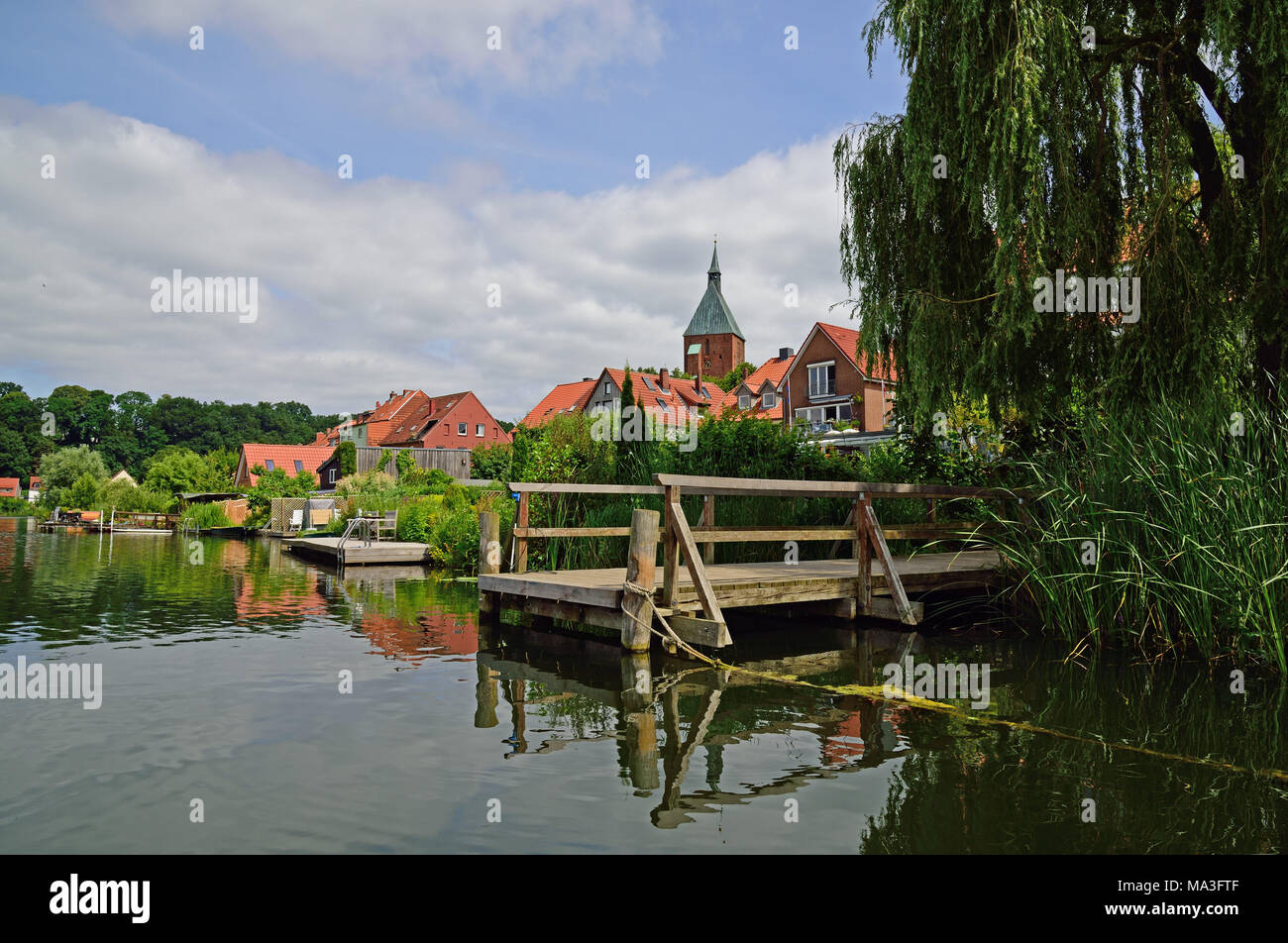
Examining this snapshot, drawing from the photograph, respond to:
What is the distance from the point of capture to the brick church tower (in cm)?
9612

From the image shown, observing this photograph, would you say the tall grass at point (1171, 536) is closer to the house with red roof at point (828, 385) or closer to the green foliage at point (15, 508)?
the house with red roof at point (828, 385)

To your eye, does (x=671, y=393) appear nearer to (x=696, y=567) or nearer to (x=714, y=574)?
(x=714, y=574)

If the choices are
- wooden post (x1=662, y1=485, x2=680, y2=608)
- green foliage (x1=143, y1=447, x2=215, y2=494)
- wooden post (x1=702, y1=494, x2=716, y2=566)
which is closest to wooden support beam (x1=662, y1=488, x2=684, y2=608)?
wooden post (x1=662, y1=485, x2=680, y2=608)

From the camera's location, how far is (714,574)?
9078mm

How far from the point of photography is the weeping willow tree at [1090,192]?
26.4ft

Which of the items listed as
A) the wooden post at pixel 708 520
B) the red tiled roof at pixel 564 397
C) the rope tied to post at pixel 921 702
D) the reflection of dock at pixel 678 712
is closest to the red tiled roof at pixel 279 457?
the red tiled roof at pixel 564 397

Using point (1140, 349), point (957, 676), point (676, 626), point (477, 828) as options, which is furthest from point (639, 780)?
point (1140, 349)

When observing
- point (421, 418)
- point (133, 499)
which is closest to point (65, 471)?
point (133, 499)

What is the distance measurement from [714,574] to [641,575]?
190cm

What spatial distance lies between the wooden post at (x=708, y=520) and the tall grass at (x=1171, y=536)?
3.28m

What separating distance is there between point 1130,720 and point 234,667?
713cm

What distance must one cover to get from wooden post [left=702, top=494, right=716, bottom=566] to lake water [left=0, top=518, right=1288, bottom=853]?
6.00 feet
